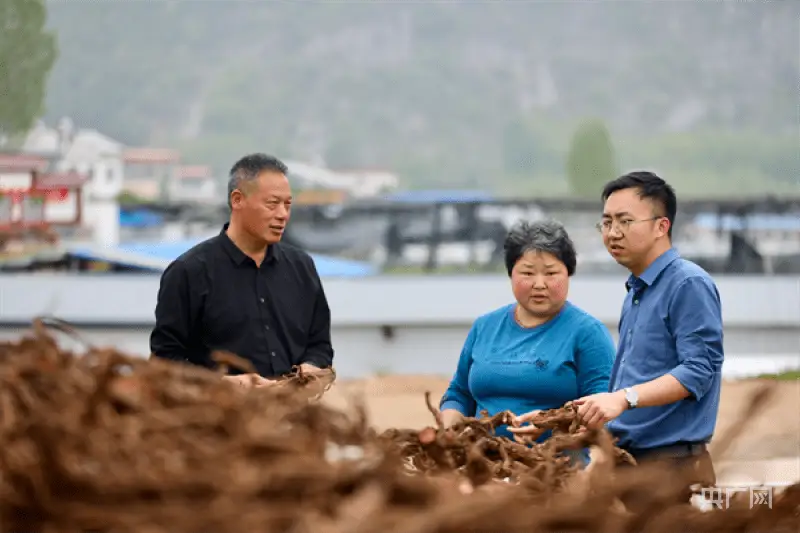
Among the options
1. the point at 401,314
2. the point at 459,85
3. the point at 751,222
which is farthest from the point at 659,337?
the point at 459,85

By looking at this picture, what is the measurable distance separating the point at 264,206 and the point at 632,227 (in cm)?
136

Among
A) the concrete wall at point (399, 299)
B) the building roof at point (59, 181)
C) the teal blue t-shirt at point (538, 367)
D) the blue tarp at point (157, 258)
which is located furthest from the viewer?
the building roof at point (59, 181)

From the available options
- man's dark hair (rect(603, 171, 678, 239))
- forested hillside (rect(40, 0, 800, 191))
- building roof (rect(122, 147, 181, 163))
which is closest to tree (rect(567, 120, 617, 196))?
forested hillside (rect(40, 0, 800, 191))

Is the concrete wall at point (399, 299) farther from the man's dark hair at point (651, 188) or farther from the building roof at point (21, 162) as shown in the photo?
the man's dark hair at point (651, 188)

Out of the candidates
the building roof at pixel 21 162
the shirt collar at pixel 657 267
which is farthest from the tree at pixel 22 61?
the shirt collar at pixel 657 267

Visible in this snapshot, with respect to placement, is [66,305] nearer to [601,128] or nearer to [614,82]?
[601,128]

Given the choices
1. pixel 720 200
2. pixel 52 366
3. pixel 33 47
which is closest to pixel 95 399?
pixel 52 366

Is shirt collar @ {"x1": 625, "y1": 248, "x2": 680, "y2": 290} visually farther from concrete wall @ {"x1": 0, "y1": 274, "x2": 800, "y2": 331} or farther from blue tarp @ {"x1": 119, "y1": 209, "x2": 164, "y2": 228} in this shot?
blue tarp @ {"x1": 119, "y1": 209, "x2": 164, "y2": 228}

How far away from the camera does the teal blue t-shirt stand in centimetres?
346

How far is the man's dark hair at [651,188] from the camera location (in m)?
3.26

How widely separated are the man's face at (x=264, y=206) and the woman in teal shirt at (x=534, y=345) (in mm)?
804

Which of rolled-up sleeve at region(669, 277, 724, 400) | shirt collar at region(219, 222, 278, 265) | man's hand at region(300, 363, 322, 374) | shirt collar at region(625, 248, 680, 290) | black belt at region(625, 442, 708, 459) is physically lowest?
black belt at region(625, 442, 708, 459)

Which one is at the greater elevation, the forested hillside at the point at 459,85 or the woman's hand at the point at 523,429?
the forested hillside at the point at 459,85

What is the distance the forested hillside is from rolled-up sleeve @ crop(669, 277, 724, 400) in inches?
1069
